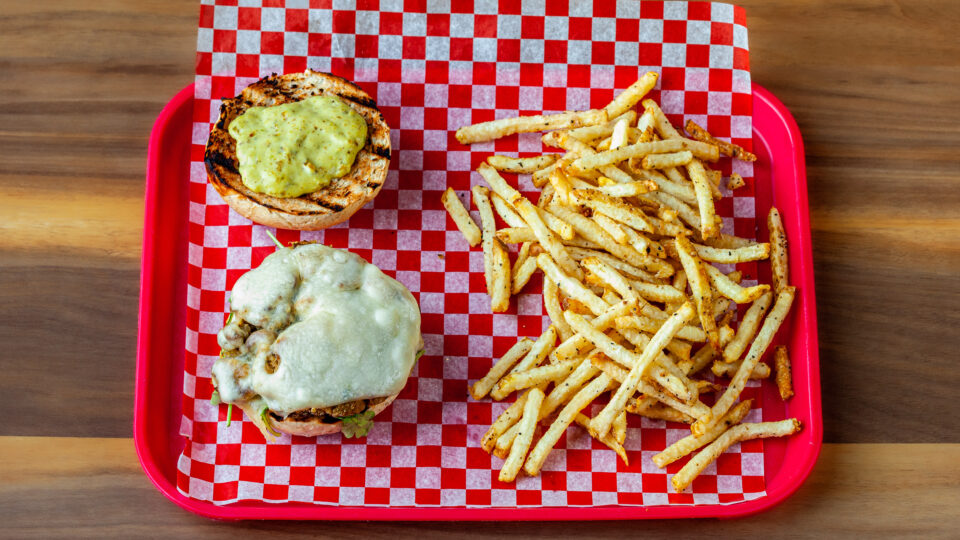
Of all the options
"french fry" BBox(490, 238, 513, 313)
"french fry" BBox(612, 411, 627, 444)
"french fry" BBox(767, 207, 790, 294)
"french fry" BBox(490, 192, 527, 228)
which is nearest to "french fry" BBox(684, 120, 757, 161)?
"french fry" BBox(767, 207, 790, 294)

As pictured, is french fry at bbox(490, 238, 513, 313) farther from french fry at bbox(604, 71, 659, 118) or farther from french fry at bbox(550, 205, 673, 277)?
french fry at bbox(604, 71, 659, 118)

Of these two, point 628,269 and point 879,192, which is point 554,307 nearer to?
point 628,269

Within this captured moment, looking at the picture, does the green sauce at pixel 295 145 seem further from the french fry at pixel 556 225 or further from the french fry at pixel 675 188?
the french fry at pixel 675 188

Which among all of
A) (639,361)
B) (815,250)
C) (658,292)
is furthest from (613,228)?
(815,250)

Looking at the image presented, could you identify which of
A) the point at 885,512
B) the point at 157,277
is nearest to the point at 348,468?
the point at 157,277

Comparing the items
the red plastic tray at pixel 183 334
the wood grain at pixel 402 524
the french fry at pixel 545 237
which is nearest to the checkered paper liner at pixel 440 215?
the red plastic tray at pixel 183 334
